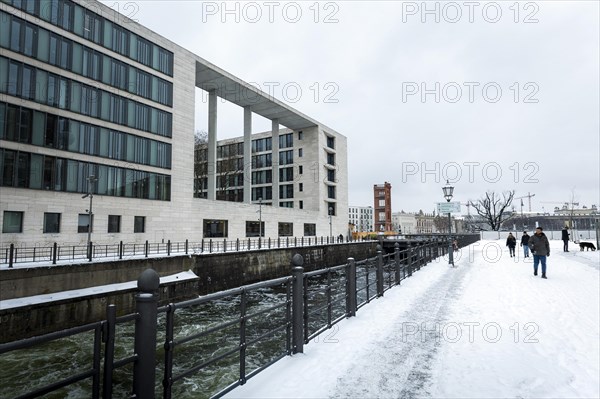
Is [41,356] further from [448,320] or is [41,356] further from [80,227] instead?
[80,227]

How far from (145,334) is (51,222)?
28.6 metres

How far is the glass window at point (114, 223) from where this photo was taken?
3006 cm

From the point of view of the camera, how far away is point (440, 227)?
5007 inches

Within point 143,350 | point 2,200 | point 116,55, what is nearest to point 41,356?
point 143,350

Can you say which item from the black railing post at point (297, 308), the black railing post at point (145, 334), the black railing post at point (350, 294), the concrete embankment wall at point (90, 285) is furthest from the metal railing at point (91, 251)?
the black railing post at point (145, 334)

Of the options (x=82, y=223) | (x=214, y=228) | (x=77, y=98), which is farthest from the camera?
(x=214, y=228)

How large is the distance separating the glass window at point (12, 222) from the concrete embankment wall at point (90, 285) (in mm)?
12345

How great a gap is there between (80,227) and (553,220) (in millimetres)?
109278

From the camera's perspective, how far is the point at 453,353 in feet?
18.7

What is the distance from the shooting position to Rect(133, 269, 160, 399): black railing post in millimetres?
3232

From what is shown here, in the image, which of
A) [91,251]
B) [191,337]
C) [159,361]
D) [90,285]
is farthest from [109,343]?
[91,251]

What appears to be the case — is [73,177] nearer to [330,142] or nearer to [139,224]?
[139,224]

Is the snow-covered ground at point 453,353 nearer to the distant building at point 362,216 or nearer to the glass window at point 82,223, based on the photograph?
the glass window at point 82,223

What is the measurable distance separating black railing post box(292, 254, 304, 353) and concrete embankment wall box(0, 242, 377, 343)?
1195 centimetres
